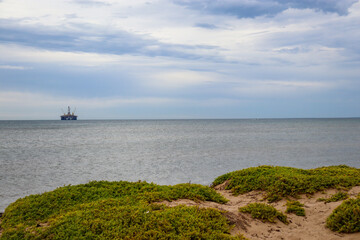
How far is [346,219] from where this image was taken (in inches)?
320

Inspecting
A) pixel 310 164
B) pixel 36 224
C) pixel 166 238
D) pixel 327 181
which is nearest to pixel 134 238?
pixel 166 238

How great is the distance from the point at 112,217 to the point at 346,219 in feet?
20.2

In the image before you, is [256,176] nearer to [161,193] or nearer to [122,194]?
[161,193]

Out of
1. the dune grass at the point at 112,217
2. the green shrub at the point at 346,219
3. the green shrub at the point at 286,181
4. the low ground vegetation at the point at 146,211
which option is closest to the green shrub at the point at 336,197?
the low ground vegetation at the point at 146,211

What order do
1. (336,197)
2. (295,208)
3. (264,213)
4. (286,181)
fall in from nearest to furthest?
1. (264,213)
2. (295,208)
3. (336,197)
4. (286,181)

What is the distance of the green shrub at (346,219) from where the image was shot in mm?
7902

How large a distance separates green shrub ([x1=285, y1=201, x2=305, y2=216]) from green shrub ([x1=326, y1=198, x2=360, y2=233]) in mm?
944

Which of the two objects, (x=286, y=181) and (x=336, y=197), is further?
(x=286, y=181)

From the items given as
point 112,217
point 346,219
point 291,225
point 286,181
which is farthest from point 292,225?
point 112,217

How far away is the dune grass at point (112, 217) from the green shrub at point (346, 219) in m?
2.95

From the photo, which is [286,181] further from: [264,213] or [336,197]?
[264,213]

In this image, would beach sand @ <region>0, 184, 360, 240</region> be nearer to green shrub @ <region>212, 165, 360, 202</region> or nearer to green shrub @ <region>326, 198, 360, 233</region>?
green shrub @ <region>326, 198, 360, 233</region>

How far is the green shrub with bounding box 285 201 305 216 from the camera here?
9344 millimetres

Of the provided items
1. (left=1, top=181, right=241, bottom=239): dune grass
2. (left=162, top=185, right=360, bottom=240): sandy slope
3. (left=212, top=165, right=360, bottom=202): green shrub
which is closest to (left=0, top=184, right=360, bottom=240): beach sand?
(left=162, top=185, right=360, bottom=240): sandy slope
